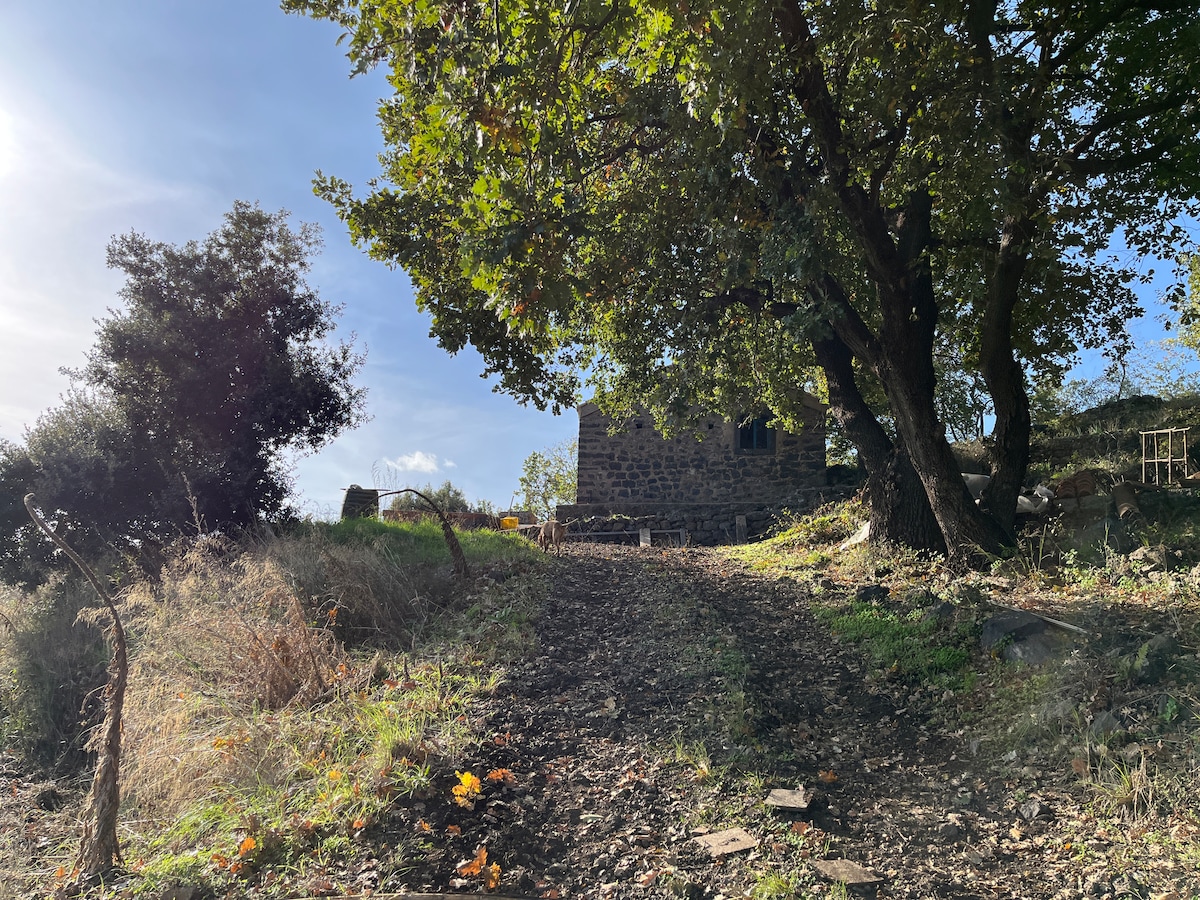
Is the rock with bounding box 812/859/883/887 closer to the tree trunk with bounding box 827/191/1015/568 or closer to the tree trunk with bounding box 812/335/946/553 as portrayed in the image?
the tree trunk with bounding box 827/191/1015/568

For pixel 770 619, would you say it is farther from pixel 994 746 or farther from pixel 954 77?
pixel 954 77

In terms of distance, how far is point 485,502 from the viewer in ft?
80.4

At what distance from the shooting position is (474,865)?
11.8 feet

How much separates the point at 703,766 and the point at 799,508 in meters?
14.0

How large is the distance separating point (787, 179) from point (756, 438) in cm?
1195

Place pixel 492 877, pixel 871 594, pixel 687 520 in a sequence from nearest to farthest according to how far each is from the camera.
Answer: pixel 492 877, pixel 871 594, pixel 687 520

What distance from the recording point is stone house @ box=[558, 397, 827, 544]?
61.9ft

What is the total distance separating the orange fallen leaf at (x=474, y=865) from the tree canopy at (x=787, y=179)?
11.5 ft

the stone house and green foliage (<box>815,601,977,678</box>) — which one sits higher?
the stone house

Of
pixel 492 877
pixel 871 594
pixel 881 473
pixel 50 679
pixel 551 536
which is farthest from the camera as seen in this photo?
pixel 551 536

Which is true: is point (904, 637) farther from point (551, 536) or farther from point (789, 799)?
point (551, 536)

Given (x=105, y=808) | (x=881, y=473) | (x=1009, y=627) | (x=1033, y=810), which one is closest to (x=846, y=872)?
(x=1033, y=810)

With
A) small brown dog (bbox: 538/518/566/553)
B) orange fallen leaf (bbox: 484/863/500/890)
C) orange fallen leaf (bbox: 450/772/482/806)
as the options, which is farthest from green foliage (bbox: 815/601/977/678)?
small brown dog (bbox: 538/518/566/553)

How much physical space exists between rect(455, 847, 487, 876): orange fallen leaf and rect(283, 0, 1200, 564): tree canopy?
11.5ft
